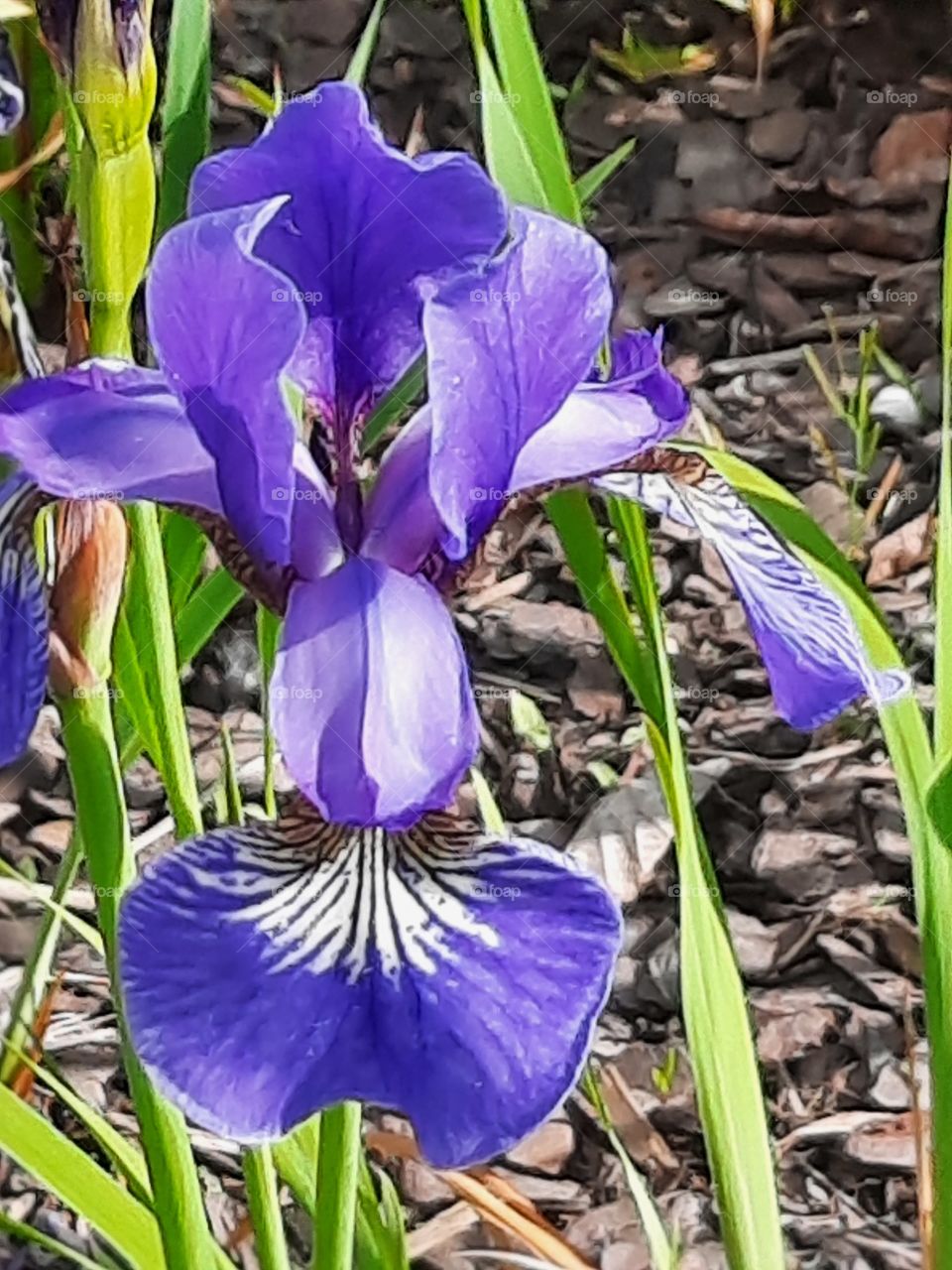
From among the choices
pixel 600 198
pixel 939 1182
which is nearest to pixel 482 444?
pixel 939 1182

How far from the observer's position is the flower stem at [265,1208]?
59 centimetres

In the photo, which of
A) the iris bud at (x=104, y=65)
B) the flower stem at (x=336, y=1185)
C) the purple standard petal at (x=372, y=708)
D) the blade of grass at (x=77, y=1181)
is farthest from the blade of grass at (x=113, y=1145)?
the iris bud at (x=104, y=65)

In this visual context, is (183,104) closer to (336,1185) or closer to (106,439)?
(106,439)

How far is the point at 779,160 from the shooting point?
1.57 metres

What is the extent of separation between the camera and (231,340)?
1.51 feet

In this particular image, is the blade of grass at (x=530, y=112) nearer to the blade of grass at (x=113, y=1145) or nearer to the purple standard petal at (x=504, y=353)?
the purple standard petal at (x=504, y=353)

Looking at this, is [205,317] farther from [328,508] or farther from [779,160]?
[779,160]

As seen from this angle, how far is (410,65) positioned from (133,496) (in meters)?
1.21

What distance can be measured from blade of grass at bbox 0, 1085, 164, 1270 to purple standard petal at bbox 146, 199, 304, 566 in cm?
24

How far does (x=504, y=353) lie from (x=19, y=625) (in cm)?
17

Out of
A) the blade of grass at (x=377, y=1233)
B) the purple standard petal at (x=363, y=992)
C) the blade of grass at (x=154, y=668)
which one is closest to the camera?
the purple standard petal at (x=363, y=992)

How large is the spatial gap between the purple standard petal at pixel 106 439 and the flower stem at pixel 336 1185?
183mm

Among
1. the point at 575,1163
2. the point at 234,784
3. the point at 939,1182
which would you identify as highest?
the point at 234,784

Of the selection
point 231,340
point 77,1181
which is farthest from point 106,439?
point 77,1181
